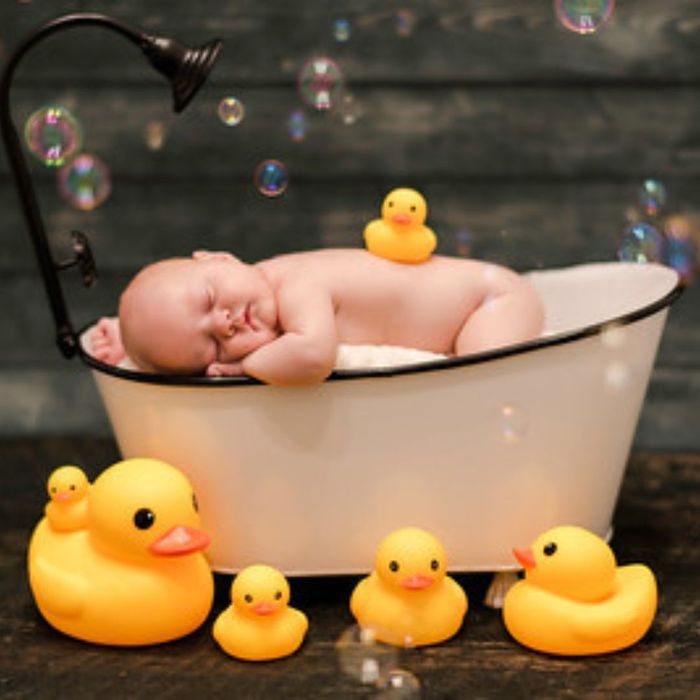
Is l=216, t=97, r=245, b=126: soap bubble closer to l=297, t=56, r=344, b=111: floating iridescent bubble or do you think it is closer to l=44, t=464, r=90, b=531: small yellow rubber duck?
l=297, t=56, r=344, b=111: floating iridescent bubble

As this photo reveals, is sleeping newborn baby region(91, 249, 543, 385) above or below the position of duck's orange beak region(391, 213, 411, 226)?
below

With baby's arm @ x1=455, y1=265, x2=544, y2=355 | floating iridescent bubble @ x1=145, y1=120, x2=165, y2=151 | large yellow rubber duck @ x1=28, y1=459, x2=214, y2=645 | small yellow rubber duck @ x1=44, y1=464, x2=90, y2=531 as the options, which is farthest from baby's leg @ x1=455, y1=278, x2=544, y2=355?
floating iridescent bubble @ x1=145, y1=120, x2=165, y2=151

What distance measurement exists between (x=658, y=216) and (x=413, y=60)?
1.75 feet

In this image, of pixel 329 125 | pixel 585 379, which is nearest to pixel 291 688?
pixel 585 379

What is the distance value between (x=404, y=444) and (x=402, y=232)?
1.03 ft

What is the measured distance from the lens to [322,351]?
1.64 metres

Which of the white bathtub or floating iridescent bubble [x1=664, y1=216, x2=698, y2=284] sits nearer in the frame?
the white bathtub

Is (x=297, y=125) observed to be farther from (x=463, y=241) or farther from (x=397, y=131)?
(x=463, y=241)

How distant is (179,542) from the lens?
162cm

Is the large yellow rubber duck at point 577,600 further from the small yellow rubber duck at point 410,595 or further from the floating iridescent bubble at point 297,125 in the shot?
the floating iridescent bubble at point 297,125

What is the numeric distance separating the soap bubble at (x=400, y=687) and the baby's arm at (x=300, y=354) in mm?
370

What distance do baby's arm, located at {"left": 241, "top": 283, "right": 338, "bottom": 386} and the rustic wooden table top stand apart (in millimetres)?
344

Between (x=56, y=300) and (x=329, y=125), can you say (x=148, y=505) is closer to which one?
(x=56, y=300)

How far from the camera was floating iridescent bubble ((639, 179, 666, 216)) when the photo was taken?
2.10 meters
